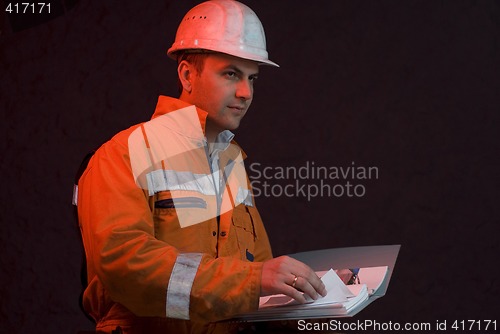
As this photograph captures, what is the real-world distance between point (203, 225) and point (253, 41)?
0.43m

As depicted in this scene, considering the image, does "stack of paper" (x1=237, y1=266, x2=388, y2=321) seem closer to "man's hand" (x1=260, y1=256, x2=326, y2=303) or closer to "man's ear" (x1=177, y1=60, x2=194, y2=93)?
"man's hand" (x1=260, y1=256, x2=326, y2=303)

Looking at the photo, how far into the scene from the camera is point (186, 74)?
6.64 ft

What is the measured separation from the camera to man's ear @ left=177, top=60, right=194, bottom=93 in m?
Result: 2.02

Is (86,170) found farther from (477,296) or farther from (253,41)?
(477,296)

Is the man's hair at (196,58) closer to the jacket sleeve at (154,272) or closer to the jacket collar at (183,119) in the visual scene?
the jacket collar at (183,119)

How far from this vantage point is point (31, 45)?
112 inches

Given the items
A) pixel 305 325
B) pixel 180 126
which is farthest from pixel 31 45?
pixel 305 325

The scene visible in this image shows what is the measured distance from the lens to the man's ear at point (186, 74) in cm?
202

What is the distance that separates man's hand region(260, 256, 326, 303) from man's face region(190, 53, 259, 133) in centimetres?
43

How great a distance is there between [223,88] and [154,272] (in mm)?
483

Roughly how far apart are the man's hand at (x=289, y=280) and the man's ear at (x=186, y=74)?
0.52m

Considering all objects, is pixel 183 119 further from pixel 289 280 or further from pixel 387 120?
pixel 387 120

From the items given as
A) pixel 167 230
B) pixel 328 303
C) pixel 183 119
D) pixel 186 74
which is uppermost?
pixel 186 74

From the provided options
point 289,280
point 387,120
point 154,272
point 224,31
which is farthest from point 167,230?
point 387,120
